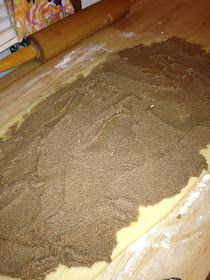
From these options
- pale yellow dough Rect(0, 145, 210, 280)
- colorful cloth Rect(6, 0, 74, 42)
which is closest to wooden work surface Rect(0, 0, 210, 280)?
pale yellow dough Rect(0, 145, 210, 280)

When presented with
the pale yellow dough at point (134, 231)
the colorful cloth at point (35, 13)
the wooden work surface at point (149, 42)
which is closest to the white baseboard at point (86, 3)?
the colorful cloth at point (35, 13)

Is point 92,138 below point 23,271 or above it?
above

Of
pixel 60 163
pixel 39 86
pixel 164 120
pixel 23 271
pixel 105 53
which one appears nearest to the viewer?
pixel 23 271

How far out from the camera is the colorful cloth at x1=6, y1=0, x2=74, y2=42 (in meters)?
1.62

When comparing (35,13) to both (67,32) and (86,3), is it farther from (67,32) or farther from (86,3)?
(86,3)

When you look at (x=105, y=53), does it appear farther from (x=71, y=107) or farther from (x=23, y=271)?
(x=23, y=271)

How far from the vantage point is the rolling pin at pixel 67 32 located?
1.63 m

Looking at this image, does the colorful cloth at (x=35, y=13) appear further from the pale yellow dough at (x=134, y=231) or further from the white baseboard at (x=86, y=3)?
the pale yellow dough at (x=134, y=231)

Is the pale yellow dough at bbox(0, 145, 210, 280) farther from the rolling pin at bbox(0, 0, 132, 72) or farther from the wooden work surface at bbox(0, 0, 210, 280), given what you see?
the rolling pin at bbox(0, 0, 132, 72)

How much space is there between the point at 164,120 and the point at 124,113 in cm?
18

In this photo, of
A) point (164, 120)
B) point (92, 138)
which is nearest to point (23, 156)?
point (92, 138)

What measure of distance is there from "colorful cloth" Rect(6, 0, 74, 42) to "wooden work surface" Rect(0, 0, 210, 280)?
23cm

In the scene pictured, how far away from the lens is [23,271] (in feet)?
2.93

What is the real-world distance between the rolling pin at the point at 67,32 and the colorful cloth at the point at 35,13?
10 cm
